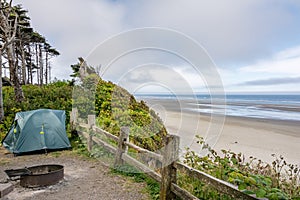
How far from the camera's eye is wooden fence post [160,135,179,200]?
3557 mm

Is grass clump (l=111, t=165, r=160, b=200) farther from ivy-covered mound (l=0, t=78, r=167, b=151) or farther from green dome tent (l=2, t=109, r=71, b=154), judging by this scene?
green dome tent (l=2, t=109, r=71, b=154)

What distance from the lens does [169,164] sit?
3.58 metres

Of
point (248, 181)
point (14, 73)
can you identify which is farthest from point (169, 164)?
point (14, 73)

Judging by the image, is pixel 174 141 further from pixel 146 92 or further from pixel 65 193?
pixel 146 92

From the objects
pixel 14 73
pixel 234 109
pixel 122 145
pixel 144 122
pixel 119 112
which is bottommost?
pixel 234 109

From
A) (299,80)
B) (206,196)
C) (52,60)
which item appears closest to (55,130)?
(206,196)

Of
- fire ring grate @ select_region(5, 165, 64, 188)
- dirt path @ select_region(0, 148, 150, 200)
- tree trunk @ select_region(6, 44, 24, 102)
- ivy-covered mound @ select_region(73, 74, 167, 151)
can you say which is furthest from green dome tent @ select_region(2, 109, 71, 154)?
tree trunk @ select_region(6, 44, 24, 102)

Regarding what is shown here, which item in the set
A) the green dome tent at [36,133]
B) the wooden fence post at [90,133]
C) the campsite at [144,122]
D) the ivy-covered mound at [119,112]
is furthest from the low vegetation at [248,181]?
the green dome tent at [36,133]

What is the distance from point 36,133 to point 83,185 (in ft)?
10.2

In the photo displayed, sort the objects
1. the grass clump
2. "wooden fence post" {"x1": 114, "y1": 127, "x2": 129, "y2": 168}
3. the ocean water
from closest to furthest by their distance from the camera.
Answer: the grass clump
"wooden fence post" {"x1": 114, "y1": 127, "x2": 129, "y2": 168}
the ocean water

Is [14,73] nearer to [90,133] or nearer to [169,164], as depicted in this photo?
[90,133]

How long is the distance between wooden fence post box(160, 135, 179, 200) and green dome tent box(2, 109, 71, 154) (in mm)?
4538

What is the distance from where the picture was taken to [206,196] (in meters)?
3.38

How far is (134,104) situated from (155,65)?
3959 millimetres
